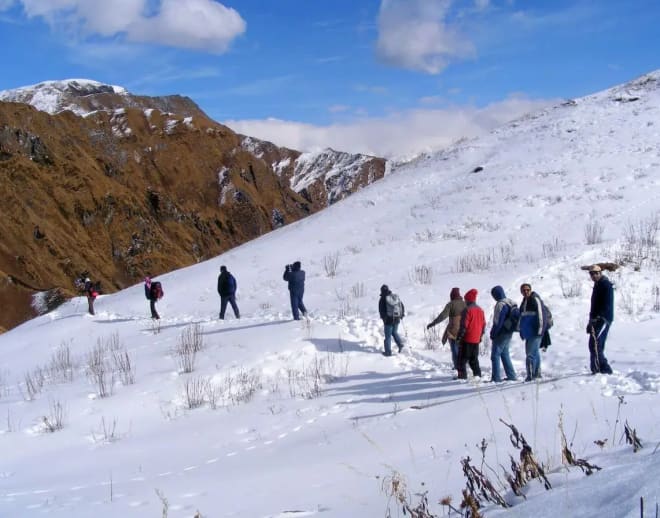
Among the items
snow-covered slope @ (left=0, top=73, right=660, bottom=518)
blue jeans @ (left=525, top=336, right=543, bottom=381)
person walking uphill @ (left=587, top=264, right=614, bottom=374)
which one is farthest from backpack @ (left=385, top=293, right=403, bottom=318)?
person walking uphill @ (left=587, top=264, right=614, bottom=374)

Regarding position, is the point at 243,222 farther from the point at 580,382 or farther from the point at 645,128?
the point at 580,382

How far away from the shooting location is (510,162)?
3036cm

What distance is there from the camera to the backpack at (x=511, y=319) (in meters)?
8.88

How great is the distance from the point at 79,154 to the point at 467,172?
8199 centimetres

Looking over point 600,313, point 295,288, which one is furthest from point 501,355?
point 295,288

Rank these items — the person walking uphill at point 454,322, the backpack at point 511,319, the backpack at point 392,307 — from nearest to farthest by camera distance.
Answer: the backpack at point 511,319, the person walking uphill at point 454,322, the backpack at point 392,307

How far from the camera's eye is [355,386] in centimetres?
978

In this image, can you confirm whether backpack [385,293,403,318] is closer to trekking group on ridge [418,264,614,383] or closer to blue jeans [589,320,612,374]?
trekking group on ridge [418,264,614,383]

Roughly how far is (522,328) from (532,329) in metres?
0.15

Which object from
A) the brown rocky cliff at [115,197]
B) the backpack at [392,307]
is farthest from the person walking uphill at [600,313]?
the brown rocky cliff at [115,197]

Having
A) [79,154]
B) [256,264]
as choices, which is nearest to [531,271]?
[256,264]

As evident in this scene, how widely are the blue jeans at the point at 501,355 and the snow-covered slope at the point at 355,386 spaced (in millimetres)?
361

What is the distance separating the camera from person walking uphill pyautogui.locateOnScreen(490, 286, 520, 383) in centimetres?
890

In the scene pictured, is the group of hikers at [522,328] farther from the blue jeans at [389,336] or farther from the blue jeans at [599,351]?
the blue jeans at [389,336]
